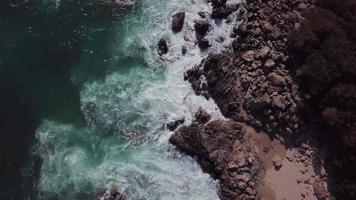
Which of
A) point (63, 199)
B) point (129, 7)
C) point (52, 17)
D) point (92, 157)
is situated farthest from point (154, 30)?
point (63, 199)

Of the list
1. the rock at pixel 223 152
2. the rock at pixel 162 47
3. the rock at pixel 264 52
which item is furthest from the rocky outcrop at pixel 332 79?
the rock at pixel 162 47

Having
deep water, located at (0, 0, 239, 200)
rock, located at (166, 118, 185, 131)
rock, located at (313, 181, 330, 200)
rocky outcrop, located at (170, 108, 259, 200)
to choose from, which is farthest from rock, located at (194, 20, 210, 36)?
rock, located at (313, 181, 330, 200)

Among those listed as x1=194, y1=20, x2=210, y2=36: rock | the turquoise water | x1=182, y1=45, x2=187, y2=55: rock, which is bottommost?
the turquoise water

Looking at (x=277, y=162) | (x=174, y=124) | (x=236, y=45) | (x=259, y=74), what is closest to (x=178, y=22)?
(x=236, y=45)

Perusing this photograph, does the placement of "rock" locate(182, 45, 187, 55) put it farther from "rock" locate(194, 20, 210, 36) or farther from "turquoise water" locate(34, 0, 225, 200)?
"rock" locate(194, 20, 210, 36)

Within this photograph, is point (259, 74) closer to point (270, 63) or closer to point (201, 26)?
point (270, 63)

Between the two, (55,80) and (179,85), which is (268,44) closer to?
(179,85)

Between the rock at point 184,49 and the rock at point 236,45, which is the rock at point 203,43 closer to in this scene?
the rock at point 184,49
